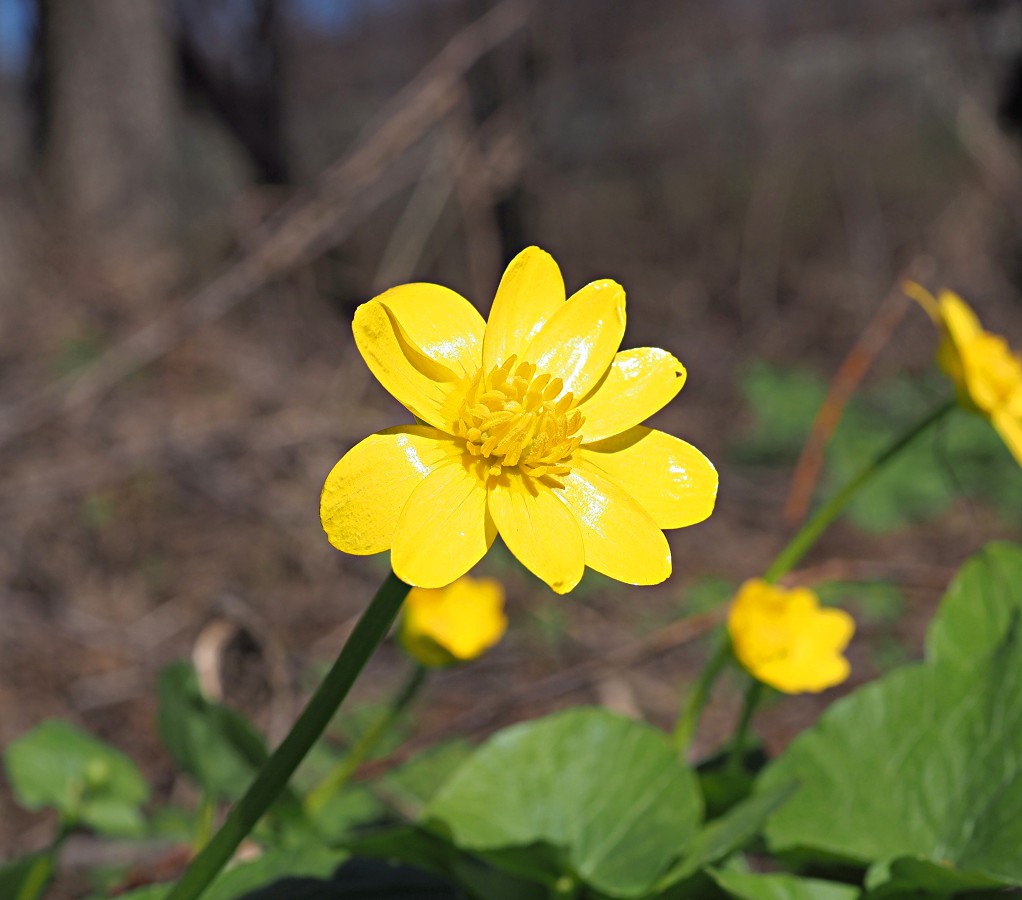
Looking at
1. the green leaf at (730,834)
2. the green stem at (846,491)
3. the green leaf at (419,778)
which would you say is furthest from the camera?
the green leaf at (419,778)

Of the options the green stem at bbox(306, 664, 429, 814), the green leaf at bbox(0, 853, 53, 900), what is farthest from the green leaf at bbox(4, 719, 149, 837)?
the green stem at bbox(306, 664, 429, 814)

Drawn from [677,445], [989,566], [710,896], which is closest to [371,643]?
[677,445]

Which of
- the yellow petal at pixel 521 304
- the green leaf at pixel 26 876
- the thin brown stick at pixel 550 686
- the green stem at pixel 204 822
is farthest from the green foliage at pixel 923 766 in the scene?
the green leaf at pixel 26 876

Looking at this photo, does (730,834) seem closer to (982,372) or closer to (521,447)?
(521,447)

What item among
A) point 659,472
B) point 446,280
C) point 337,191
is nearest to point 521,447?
point 659,472

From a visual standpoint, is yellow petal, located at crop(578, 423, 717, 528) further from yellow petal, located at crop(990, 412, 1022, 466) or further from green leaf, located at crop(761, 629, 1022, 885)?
yellow petal, located at crop(990, 412, 1022, 466)

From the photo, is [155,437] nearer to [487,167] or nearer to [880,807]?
[487,167]

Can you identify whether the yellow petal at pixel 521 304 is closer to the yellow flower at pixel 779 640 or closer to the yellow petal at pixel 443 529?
the yellow petal at pixel 443 529
